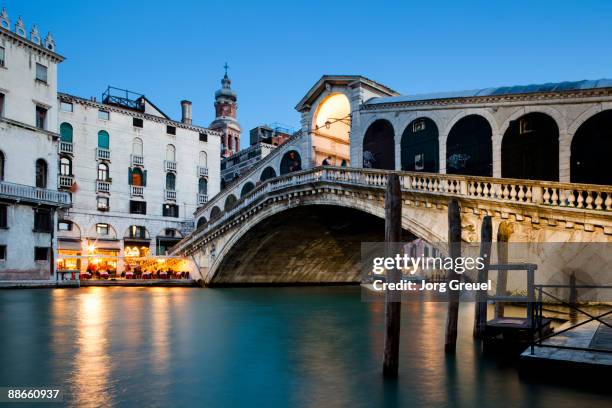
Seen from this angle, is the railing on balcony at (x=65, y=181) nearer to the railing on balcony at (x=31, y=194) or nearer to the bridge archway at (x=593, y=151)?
the railing on balcony at (x=31, y=194)

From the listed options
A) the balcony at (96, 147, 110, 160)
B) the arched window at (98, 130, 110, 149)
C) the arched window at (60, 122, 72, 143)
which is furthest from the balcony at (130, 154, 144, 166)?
the arched window at (60, 122, 72, 143)

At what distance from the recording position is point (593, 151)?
1484 cm

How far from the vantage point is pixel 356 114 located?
21891 millimetres

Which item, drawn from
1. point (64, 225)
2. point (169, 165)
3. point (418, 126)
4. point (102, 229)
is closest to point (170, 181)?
point (169, 165)

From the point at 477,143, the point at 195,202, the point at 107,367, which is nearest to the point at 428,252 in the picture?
the point at 195,202

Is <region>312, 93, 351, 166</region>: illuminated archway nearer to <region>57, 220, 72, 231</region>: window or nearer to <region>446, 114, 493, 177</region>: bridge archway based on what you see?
<region>446, 114, 493, 177</region>: bridge archway

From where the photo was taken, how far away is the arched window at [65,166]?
103 ft

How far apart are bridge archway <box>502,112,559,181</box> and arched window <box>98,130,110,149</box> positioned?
1006 inches

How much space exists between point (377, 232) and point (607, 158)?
12.5 m

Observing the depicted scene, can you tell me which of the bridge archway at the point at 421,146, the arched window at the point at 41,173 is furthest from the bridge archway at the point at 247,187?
the bridge archway at the point at 421,146

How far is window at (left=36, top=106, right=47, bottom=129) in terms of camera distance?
89.7 feet

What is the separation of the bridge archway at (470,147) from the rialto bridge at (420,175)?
0.04m

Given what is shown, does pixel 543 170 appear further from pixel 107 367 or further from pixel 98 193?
pixel 98 193

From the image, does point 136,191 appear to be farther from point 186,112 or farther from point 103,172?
point 186,112
